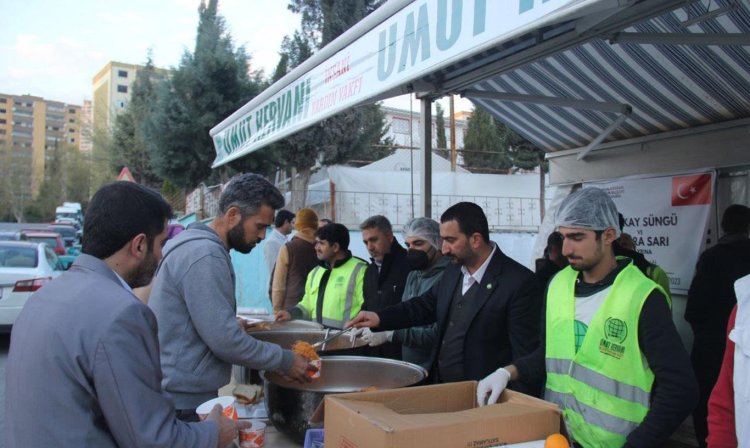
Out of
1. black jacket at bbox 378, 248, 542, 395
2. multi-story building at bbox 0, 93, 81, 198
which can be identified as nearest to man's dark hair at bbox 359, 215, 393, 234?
black jacket at bbox 378, 248, 542, 395

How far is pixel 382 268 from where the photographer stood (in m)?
4.18

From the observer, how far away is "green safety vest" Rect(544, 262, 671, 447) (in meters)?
1.92

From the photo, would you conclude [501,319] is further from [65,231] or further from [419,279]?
[65,231]

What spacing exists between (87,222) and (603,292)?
1683 millimetres

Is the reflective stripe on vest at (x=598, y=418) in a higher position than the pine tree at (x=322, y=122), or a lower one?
lower

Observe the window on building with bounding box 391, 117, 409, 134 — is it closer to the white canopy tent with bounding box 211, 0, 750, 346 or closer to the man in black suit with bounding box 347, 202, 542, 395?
the white canopy tent with bounding box 211, 0, 750, 346

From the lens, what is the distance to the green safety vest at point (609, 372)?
1.92 metres

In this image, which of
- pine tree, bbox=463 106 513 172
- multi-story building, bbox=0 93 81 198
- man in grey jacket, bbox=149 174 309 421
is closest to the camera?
man in grey jacket, bbox=149 174 309 421

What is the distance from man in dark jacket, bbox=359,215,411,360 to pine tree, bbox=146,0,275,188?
30.1 feet

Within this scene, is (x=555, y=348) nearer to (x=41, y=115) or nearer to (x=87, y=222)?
(x=87, y=222)

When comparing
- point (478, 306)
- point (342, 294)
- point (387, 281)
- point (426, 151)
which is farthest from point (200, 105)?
point (478, 306)

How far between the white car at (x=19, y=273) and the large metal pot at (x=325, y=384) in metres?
6.98

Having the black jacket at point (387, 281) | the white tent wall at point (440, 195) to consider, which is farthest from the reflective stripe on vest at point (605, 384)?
the white tent wall at point (440, 195)

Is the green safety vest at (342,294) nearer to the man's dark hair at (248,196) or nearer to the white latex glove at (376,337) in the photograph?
the white latex glove at (376,337)
